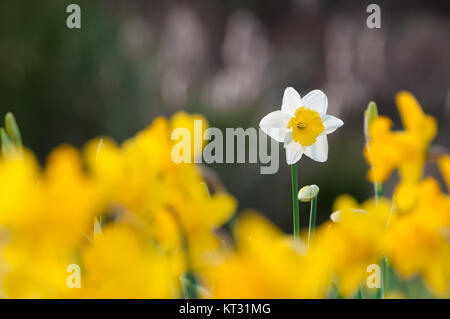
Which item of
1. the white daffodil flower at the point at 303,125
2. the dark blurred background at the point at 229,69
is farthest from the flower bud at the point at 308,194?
the dark blurred background at the point at 229,69

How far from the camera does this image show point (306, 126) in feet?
0.72

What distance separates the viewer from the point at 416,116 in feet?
0.52

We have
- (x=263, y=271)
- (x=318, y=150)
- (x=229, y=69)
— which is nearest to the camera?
(x=263, y=271)

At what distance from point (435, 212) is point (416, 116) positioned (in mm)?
34

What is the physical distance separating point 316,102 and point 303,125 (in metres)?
0.01

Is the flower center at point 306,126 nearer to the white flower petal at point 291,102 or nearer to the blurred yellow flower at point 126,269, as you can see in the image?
the white flower petal at point 291,102

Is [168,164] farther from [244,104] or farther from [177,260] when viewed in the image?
[244,104]

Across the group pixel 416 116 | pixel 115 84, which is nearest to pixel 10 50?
pixel 115 84

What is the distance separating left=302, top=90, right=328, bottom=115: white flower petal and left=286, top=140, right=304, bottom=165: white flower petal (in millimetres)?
16

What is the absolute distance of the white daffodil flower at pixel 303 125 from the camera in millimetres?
217

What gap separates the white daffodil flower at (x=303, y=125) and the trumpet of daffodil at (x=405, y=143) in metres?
0.05

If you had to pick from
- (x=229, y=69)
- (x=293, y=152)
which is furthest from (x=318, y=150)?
(x=229, y=69)

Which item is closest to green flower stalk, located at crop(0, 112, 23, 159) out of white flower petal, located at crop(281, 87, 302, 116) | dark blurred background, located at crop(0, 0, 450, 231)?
white flower petal, located at crop(281, 87, 302, 116)

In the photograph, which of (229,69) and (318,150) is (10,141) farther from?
(229,69)
